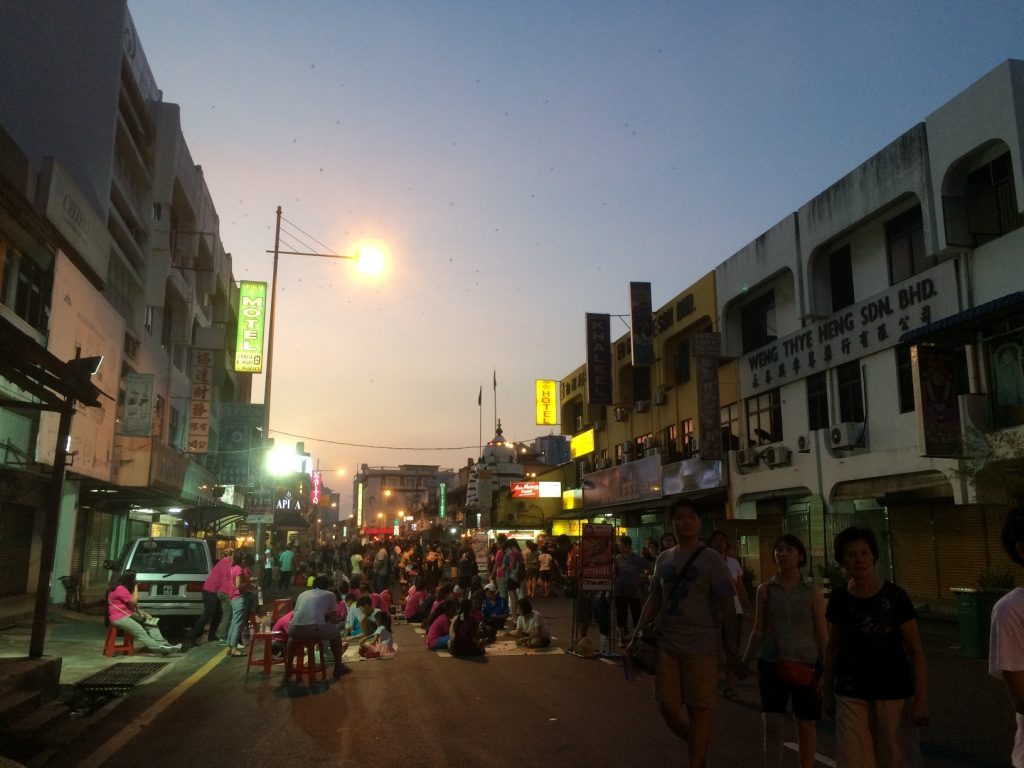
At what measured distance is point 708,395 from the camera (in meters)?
24.4

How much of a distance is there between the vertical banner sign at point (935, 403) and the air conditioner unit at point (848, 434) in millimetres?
3700

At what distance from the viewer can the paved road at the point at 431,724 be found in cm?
684

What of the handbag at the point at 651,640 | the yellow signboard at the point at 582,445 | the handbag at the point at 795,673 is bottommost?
the handbag at the point at 795,673

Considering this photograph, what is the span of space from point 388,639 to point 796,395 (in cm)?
1446

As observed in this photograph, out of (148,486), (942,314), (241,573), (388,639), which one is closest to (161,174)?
(148,486)

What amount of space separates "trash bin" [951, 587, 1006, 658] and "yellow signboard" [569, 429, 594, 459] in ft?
87.2

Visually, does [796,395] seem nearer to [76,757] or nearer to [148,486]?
[148,486]

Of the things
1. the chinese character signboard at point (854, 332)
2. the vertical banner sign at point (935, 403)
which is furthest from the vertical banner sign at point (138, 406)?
the vertical banner sign at point (935, 403)

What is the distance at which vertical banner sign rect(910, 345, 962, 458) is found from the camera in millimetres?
15848

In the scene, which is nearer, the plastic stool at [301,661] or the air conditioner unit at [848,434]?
the plastic stool at [301,661]

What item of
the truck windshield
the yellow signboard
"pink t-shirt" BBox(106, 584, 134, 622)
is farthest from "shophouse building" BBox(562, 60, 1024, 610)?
the truck windshield

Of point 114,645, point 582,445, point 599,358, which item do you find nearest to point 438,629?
point 114,645

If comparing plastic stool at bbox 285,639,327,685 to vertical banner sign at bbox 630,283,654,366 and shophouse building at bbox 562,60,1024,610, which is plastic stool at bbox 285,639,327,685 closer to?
shophouse building at bbox 562,60,1024,610

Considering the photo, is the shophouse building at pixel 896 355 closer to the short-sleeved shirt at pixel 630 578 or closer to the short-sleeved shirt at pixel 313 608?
the short-sleeved shirt at pixel 630 578
